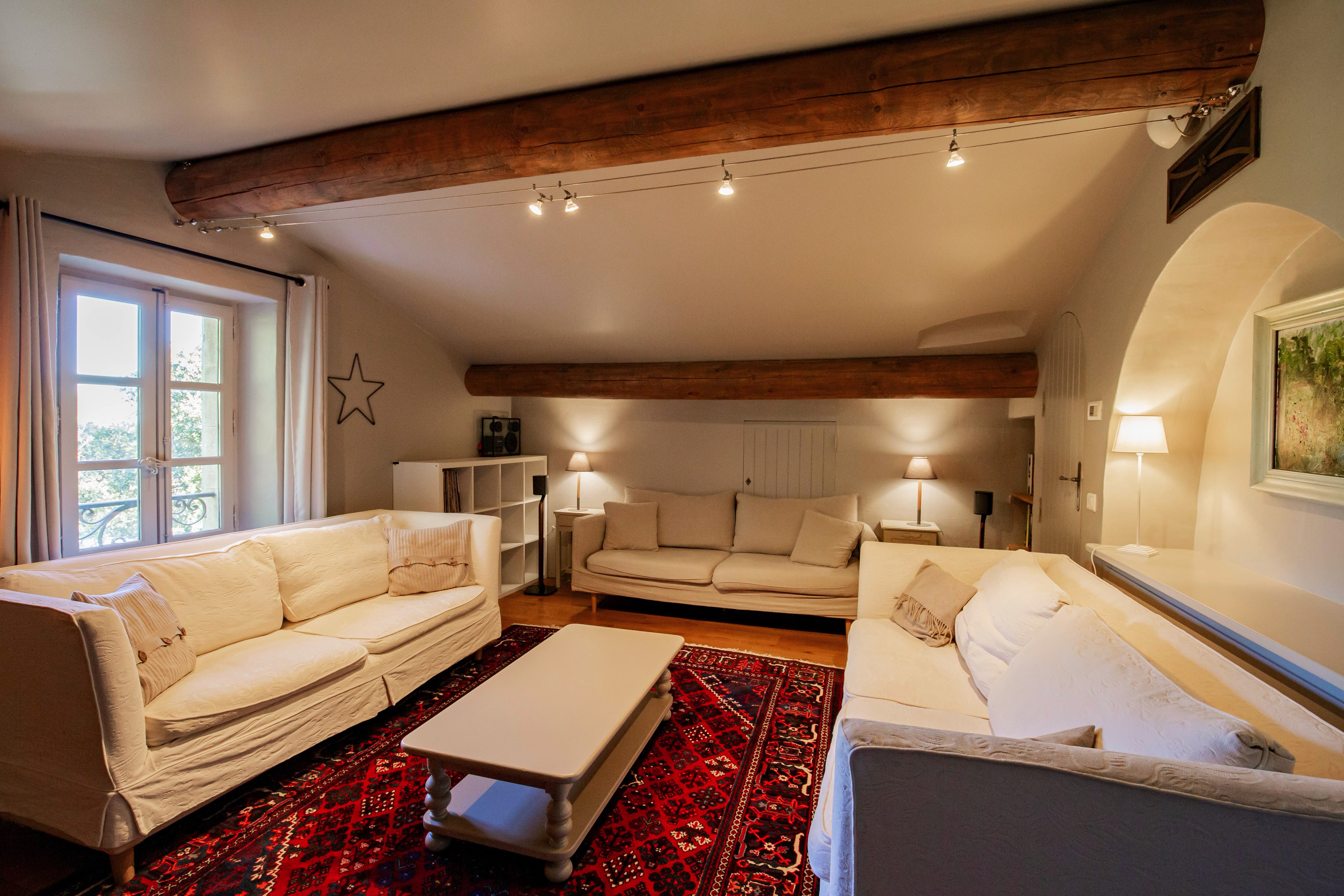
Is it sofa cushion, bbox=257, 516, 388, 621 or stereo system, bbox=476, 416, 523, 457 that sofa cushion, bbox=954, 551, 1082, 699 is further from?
stereo system, bbox=476, 416, 523, 457

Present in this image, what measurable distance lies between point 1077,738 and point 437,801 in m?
1.86

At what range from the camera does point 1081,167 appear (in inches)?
98.4

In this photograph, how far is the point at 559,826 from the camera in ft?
5.99

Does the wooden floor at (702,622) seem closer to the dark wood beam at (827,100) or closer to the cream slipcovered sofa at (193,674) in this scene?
the cream slipcovered sofa at (193,674)

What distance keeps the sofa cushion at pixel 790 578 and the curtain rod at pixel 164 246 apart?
3.33 meters

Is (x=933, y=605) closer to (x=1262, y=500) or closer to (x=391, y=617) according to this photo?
(x=1262, y=500)

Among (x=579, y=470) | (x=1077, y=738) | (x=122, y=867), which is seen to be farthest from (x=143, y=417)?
(x=1077, y=738)

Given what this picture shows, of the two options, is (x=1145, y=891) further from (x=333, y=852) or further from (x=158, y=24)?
(x=158, y=24)

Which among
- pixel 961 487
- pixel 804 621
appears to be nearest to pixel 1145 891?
pixel 804 621

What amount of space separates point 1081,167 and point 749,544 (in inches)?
121

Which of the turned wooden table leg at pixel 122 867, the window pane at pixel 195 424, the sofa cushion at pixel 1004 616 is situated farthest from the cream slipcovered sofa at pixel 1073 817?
the window pane at pixel 195 424

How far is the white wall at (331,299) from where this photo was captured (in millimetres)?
2547

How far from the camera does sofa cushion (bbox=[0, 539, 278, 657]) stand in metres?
2.17

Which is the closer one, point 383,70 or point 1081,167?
point 383,70
